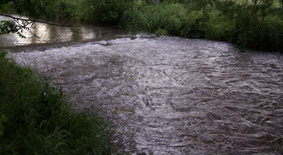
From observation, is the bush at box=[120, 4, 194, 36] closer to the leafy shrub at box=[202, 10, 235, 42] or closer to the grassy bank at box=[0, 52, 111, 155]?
the leafy shrub at box=[202, 10, 235, 42]

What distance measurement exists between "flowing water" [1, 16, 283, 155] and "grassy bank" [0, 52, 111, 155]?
561mm

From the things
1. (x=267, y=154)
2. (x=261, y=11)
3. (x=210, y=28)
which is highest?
(x=261, y=11)

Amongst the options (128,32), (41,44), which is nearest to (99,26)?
(128,32)

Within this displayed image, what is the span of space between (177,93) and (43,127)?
3877 mm

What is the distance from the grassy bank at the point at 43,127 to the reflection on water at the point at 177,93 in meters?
0.55

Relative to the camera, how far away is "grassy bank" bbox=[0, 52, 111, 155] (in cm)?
329

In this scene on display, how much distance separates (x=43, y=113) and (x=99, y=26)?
1466cm

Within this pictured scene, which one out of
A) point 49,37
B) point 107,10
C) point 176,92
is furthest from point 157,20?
point 176,92

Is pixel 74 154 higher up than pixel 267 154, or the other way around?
pixel 74 154

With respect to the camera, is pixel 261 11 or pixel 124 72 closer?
pixel 124 72

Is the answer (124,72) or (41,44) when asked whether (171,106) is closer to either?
(124,72)

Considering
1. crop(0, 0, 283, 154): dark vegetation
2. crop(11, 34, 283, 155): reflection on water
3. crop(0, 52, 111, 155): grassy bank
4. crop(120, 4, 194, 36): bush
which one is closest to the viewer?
crop(0, 52, 111, 155): grassy bank

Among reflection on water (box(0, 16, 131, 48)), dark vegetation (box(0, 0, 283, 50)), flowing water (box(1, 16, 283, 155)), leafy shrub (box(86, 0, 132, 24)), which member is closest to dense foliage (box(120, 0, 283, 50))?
dark vegetation (box(0, 0, 283, 50))

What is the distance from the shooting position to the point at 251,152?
424 cm
